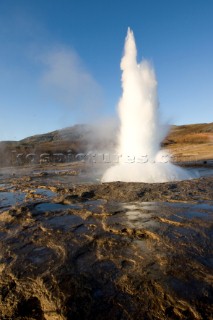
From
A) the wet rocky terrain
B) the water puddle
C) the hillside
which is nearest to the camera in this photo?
the wet rocky terrain

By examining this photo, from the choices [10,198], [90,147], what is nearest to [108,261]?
[10,198]

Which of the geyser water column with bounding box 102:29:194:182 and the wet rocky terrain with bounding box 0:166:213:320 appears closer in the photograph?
the wet rocky terrain with bounding box 0:166:213:320

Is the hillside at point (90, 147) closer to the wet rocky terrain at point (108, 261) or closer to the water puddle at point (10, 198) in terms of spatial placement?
the water puddle at point (10, 198)

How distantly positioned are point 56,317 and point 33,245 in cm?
209

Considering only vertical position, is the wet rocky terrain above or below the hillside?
below

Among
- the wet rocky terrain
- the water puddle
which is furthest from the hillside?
the wet rocky terrain

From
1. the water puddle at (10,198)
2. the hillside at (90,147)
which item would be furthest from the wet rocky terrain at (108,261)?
the hillside at (90,147)

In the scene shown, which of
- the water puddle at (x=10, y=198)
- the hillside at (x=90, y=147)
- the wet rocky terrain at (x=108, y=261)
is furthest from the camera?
the hillside at (x=90, y=147)

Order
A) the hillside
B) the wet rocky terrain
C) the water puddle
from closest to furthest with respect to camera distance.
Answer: the wet rocky terrain, the water puddle, the hillside

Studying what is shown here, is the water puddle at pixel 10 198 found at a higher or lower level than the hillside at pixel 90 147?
lower

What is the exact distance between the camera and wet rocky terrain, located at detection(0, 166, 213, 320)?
3022mm

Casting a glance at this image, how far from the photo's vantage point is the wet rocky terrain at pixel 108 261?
119 inches

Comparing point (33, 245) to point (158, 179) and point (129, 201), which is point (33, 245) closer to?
point (129, 201)

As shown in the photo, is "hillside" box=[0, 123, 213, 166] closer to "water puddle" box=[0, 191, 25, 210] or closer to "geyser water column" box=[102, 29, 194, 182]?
"geyser water column" box=[102, 29, 194, 182]
